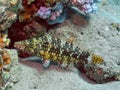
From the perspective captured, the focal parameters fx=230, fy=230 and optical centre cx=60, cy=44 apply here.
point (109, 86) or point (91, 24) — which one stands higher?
point (91, 24)

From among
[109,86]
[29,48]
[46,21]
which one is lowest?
[109,86]

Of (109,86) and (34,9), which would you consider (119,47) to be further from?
(34,9)

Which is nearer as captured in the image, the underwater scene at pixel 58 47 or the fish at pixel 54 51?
the underwater scene at pixel 58 47

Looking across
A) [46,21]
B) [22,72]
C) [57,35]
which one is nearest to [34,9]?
[46,21]

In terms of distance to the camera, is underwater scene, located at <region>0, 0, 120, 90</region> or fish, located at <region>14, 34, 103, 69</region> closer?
underwater scene, located at <region>0, 0, 120, 90</region>

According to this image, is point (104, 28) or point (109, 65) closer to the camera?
point (109, 65)

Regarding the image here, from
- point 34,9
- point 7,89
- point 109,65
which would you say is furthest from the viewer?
point 34,9

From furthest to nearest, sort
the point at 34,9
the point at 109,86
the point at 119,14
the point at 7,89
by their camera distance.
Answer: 1. the point at 119,14
2. the point at 34,9
3. the point at 109,86
4. the point at 7,89
